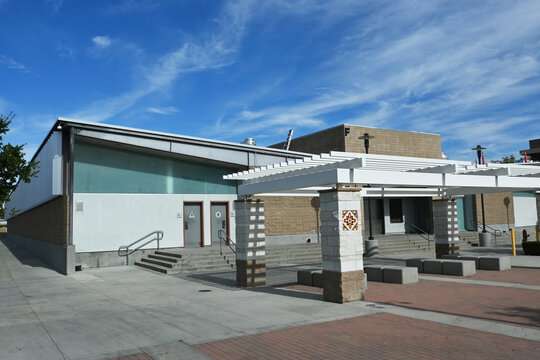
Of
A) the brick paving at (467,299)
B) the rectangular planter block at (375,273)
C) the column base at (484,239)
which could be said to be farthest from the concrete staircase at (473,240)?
the brick paving at (467,299)

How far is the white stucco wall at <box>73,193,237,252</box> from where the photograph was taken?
20.0m

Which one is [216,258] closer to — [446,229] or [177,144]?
[177,144]

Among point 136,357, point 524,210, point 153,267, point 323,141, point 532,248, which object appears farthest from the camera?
point 524,210

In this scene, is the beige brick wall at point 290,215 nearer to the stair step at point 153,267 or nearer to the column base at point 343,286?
the stair step at point 153,267

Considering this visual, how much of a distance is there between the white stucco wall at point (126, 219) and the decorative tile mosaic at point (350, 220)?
44.3 feet

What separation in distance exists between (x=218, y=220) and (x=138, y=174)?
16.6ft

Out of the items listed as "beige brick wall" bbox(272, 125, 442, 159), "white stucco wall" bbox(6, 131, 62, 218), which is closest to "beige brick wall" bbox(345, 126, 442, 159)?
"beige brick wall" bbox(272, 125, 442, 159)

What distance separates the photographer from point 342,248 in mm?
10602

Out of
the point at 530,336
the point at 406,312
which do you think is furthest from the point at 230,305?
the point at 530,336

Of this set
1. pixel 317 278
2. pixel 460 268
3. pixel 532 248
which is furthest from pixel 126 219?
pixel 532 248

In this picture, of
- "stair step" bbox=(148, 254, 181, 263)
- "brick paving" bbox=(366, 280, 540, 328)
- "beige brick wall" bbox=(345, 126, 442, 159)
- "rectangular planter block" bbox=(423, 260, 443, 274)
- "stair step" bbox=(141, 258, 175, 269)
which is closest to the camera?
"brick paving" bbox=(366, 280, 540, 328)

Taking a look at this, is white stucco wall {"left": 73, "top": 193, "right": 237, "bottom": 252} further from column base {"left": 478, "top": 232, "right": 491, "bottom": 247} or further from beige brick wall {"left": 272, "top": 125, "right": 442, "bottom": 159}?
column base {"left": 478, "top": 232, "right": 491, "bottom": 247}

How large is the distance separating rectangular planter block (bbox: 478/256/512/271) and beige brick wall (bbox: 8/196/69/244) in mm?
17360

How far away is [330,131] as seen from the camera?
31.4 m
